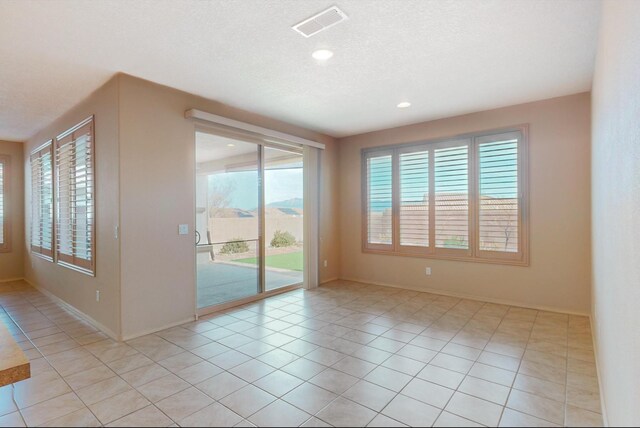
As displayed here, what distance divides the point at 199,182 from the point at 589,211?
4807mm

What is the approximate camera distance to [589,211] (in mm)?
3924

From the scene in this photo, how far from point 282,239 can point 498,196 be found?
10.9ft

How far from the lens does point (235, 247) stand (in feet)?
15.2

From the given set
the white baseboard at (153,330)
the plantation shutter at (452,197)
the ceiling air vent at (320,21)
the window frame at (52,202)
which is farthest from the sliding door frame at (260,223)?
the window frame at (52,202)

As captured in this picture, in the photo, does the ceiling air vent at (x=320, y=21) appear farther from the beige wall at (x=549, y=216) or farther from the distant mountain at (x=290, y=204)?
the beige wall at (x=549, y=216)

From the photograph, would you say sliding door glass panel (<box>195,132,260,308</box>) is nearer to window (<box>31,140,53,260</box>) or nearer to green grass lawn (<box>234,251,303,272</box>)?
green grass lawn (<box>234,251,303,272</box>)

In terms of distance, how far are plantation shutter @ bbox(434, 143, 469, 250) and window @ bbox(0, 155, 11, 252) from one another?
7.83 meters

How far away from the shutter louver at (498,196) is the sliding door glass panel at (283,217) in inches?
112

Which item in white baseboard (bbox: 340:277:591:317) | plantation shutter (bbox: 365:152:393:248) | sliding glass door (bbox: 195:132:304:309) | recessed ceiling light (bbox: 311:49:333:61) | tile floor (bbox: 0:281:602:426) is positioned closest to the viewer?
tile floor (bbox: 0:281:602:426)

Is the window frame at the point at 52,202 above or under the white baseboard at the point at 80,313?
above

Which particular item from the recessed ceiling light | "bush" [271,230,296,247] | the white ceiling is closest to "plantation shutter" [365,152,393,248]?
"bush" [271,230,296,247]

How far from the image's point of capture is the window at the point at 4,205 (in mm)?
6141

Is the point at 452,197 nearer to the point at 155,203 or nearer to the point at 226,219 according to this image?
the point at 226,219

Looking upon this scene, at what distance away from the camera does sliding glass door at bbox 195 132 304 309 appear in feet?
13.9
